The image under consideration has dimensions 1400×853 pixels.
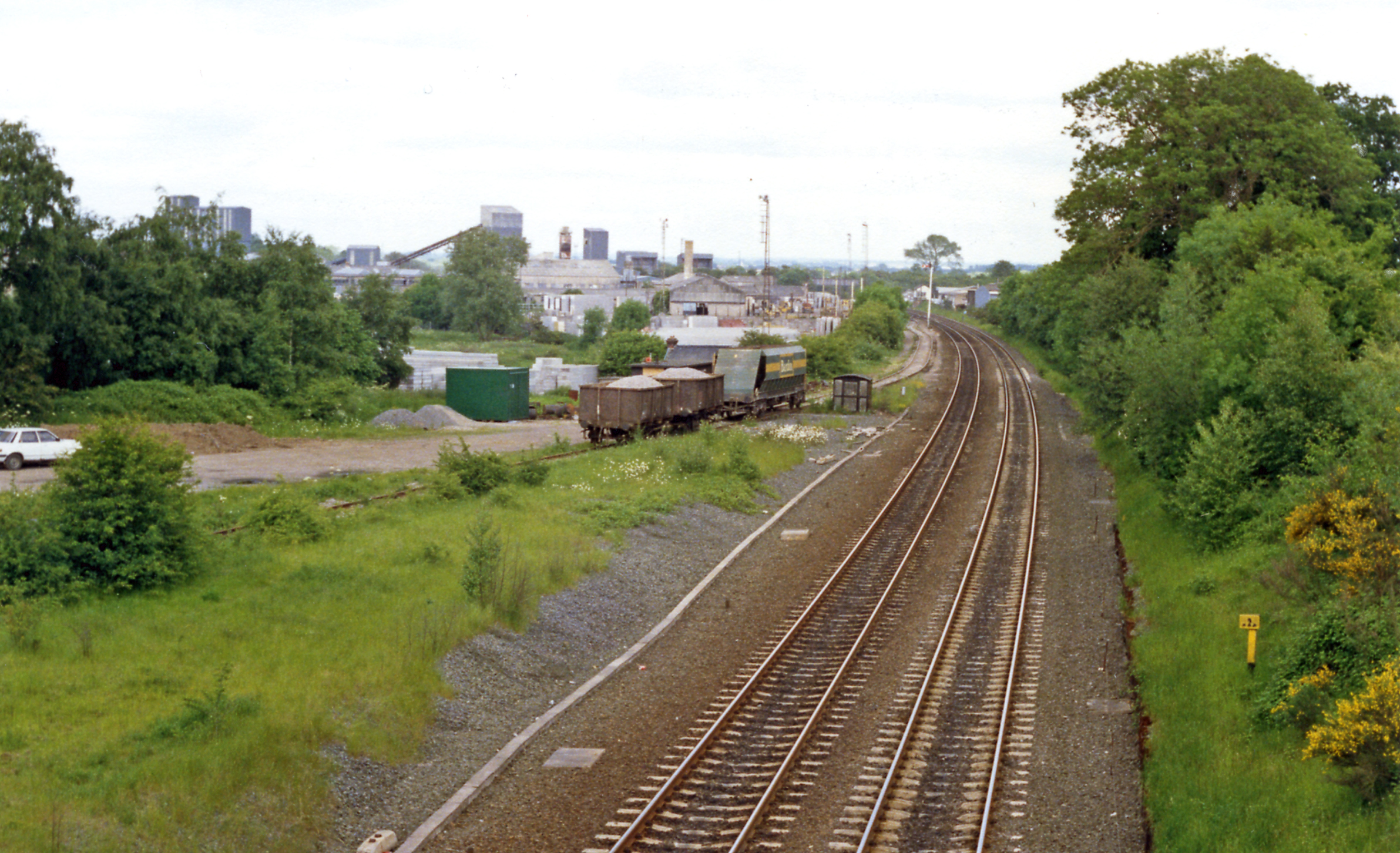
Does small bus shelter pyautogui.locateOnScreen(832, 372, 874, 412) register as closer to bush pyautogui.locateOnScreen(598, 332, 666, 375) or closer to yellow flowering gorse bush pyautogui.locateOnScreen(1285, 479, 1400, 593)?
bush pyautogui.locateOnScreen(598, 332, 666, 375)

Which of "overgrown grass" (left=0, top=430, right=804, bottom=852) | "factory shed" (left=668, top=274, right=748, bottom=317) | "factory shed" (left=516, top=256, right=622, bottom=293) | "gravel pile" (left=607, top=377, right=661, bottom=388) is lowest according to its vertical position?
"overgrown grass" (left=0, top=430, right=804, bottom=852)

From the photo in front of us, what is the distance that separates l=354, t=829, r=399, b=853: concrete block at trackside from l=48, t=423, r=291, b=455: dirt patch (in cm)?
3125

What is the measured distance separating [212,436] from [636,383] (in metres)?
16.1

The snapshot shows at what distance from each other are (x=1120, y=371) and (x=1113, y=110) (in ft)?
47.0

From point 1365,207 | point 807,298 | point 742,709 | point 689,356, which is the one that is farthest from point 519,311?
point 742,709

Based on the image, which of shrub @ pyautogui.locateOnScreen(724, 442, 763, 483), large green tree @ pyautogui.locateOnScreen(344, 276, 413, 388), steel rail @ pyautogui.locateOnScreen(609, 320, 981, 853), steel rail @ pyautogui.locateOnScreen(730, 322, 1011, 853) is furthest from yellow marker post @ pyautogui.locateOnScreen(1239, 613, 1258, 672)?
large green tree @ pyautogui.locateOnScreen(344, 276, 413, 388)

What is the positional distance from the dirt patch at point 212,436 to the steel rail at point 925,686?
89.1 ft

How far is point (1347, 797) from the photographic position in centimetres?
1185

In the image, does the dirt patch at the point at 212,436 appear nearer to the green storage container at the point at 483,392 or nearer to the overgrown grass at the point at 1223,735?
the green storage container at the point at 483,392

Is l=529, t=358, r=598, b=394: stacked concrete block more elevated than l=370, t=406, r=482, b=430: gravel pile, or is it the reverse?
l=529, t=358, r=598, b=394: stacked concrete block

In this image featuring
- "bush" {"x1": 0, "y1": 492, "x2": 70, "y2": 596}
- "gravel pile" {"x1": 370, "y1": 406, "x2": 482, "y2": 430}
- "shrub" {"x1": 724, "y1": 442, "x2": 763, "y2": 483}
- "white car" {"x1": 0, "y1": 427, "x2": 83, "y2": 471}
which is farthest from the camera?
"gravel pile" {"x1": 370, "y1": 406, "x2": 482, "y2": 430}

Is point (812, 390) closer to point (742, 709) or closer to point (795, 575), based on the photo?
point (795, 575)

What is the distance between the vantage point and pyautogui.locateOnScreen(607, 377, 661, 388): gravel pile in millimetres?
42219

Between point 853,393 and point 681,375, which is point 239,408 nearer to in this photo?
point 681,375
